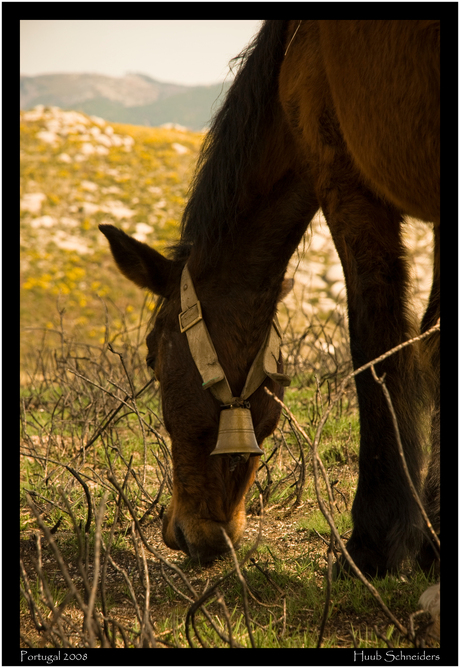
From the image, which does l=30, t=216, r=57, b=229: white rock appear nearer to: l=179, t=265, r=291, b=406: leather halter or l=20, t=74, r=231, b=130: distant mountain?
l=20, t=74, r=231, b=130: distant mountain

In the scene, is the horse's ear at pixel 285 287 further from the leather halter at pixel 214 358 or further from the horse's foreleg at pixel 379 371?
the horse's foreleg at pixel 379 371

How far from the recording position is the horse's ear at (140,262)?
106 inches

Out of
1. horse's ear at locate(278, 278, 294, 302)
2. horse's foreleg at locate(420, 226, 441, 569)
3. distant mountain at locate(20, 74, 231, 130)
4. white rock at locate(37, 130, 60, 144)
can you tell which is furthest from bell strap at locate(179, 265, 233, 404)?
white rock at locate(37, 130, 60, 144)

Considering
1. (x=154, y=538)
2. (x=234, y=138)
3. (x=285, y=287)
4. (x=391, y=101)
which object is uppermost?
(x=234, y=138)

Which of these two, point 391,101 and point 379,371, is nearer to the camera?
point 391,101

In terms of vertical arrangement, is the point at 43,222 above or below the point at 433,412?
above

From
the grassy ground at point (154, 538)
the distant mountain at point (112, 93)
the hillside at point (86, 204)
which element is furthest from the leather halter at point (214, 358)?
the hillside at point (86, 204)

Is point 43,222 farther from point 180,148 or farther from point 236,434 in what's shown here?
point 236,434

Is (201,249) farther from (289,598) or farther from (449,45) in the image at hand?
(289,598)

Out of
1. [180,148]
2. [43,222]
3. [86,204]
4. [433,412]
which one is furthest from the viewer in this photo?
[180,148]

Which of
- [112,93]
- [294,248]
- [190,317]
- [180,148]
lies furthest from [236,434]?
[180,148]

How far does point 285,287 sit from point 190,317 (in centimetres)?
55

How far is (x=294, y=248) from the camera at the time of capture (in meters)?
2.66

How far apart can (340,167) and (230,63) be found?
3.13 ft
